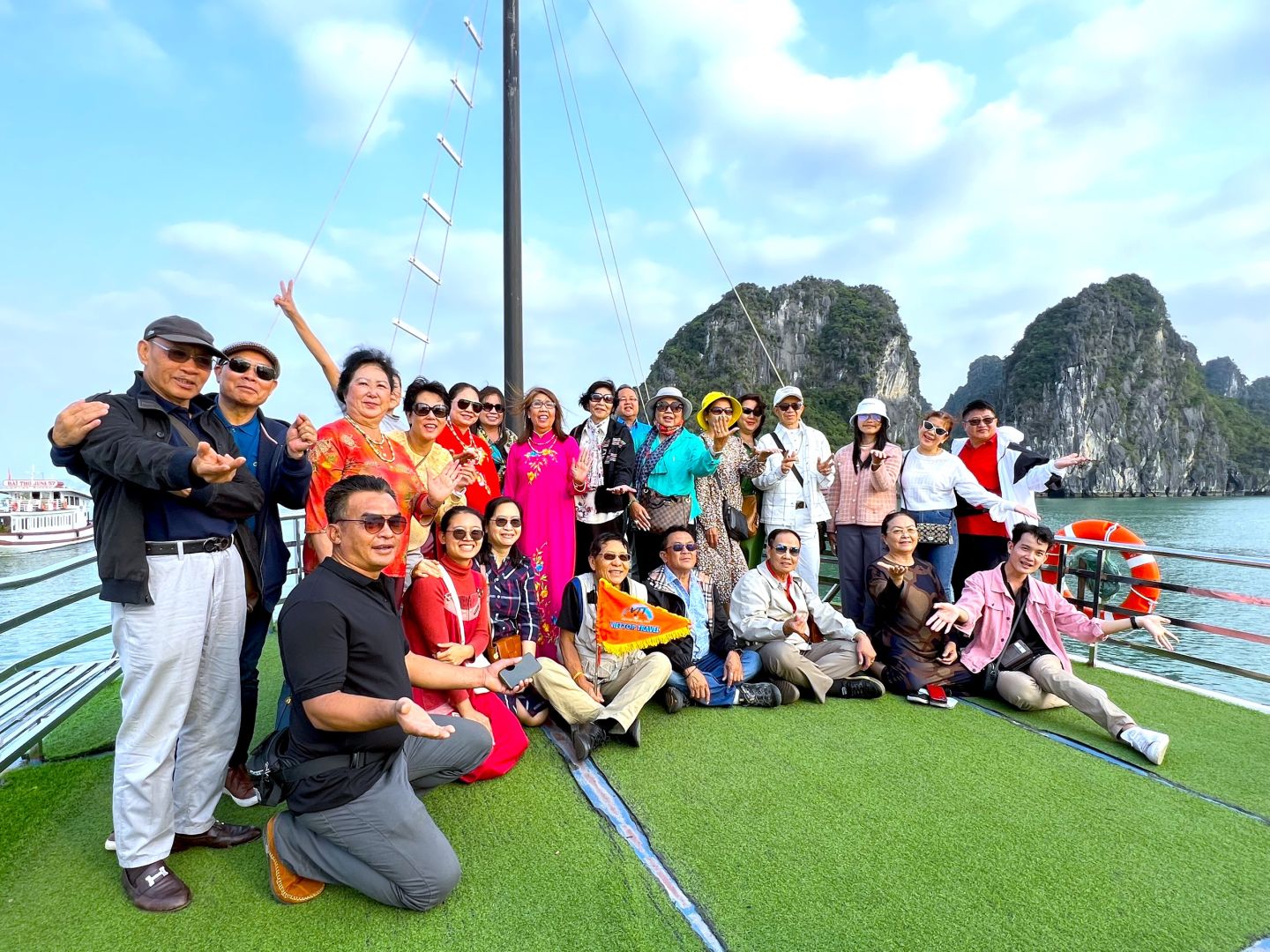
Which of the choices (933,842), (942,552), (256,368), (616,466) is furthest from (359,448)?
(942,552)

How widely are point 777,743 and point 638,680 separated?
0.78 meters

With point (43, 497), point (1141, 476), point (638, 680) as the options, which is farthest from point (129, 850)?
point (1141, 476)

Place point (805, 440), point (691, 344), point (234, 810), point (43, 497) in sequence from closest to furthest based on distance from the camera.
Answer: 1. point (234, 810)
2. point (805, 440)
3. point (43, 497)
4. point (691, 344)

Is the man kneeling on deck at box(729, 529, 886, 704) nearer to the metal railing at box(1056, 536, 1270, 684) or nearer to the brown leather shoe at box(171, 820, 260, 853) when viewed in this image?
the metal railing at box(1056, 536, 1270, 684)

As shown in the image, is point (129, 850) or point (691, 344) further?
point (691, 344)

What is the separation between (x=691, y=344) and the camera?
70062mm

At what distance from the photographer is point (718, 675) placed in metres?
3.88

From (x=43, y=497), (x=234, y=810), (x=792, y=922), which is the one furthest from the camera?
(x=43, y=497)

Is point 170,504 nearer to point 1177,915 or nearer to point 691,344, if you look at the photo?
point 1177,915

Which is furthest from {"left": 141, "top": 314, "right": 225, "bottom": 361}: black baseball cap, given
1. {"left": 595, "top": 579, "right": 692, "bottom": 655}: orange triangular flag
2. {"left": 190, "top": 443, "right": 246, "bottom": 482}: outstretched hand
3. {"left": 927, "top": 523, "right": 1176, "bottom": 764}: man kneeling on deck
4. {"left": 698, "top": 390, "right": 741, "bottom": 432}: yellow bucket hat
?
{"left": 927, "top": 523, "right": 1176, "bottom": 764}: man kneeling on deck

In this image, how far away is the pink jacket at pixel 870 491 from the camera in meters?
4.61

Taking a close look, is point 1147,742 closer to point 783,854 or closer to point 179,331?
point 783,854

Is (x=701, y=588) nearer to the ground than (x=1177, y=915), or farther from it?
farther from it

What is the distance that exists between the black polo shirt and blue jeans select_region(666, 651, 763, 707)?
1.99 m
